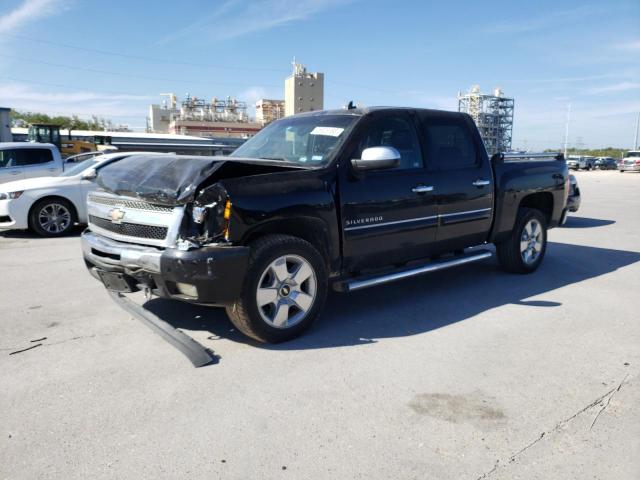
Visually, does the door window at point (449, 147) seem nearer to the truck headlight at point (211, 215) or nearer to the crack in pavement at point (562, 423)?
the truck headlight at point (211, 215)

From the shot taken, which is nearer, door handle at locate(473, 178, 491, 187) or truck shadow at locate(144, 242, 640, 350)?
truck shadow at locate(144, 242, 640, 350)

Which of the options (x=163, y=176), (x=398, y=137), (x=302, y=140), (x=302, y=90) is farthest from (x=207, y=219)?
(x=302, y=90)

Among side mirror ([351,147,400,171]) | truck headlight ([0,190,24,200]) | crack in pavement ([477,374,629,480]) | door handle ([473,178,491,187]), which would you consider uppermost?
side mirror ([351,147,400,171])

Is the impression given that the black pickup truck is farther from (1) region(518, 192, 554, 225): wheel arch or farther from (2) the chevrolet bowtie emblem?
(1) region(518, 192, 554, 225): wheel arch

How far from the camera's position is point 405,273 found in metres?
4.65

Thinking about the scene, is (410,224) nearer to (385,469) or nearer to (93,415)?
(385,469)

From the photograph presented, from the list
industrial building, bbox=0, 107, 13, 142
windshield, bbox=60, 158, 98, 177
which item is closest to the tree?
industrial building, bbox=0, 107, 13, 142

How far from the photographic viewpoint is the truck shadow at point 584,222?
11.2 metres

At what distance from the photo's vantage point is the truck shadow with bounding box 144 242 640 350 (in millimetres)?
4230

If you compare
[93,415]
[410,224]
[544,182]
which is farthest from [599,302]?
[93,415]

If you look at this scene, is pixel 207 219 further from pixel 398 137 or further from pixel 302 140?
pixel 398 137

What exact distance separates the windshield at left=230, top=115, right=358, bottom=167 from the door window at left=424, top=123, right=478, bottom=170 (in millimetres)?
956

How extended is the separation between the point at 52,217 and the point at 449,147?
7.40 m

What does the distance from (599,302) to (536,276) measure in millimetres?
1112
